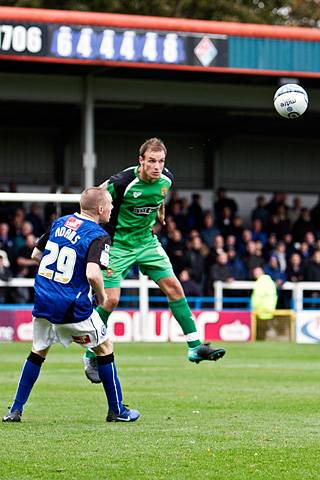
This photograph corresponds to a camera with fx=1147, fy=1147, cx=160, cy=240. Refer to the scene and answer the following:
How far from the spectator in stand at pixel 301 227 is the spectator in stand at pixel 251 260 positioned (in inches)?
127

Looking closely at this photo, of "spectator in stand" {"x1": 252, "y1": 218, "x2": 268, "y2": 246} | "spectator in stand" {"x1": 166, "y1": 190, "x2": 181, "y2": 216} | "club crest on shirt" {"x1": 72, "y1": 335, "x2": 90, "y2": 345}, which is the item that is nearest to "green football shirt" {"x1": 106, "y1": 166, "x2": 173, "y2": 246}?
"club crest on shirt" {"x1": 72, "y1": 335, "x2": 90, "y2": 345}

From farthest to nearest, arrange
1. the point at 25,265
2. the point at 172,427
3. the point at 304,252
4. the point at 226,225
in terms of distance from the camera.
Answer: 1. the point at 226,225
2. the point at 304,252
3. the point at 25,265
4. the point at 172,427

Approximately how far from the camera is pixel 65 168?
31.7 m

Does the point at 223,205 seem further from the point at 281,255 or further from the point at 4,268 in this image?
the point at 4,268

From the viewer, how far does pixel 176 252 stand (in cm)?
2430

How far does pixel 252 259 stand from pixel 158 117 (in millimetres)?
7582

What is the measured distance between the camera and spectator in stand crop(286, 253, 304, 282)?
1004 inches

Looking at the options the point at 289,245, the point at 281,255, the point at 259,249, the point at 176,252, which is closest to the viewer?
the point at 176,252

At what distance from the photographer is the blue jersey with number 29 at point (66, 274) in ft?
27.9

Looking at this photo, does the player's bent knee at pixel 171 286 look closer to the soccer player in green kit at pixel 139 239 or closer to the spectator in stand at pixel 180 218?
the soccer player in green kit at pixel 139 239

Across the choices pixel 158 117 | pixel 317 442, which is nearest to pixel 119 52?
pixel 158 117

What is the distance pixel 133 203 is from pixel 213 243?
1533 cm

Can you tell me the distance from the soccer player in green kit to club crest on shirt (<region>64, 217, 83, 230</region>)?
2.23 metres

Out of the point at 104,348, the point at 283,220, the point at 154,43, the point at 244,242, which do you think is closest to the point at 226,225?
the point at 244,242
